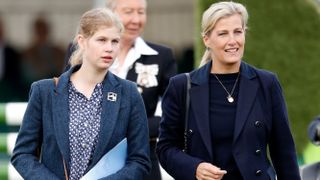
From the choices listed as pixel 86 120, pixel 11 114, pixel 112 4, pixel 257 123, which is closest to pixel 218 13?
pixel 257 123

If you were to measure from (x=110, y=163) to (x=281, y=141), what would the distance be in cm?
89

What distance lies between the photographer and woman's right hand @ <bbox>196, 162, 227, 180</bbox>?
5.62 metres

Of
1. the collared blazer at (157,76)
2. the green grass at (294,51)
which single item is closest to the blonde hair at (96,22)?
the collared blazer at (157,76)

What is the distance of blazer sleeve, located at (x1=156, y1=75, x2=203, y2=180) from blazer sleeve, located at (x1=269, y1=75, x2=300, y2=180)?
1.45 feet

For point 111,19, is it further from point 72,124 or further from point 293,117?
point 293,117

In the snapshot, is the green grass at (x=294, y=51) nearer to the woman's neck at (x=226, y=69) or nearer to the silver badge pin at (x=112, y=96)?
the woman's neck at (x=226, y=69)

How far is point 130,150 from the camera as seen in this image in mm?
5812

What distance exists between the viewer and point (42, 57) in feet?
61.9

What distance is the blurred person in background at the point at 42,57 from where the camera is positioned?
730 inches

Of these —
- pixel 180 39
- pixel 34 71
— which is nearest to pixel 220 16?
pixel 34 71

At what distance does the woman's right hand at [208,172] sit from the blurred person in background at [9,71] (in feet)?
32.7

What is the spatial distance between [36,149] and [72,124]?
247 mm

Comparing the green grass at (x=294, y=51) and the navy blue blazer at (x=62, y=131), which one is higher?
the navy blue blazer at (x=62, y=131)

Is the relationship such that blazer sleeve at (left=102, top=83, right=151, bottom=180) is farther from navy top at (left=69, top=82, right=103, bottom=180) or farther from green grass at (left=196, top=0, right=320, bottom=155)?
green grass at (left=196, top=0, right=320, bottom=155)
